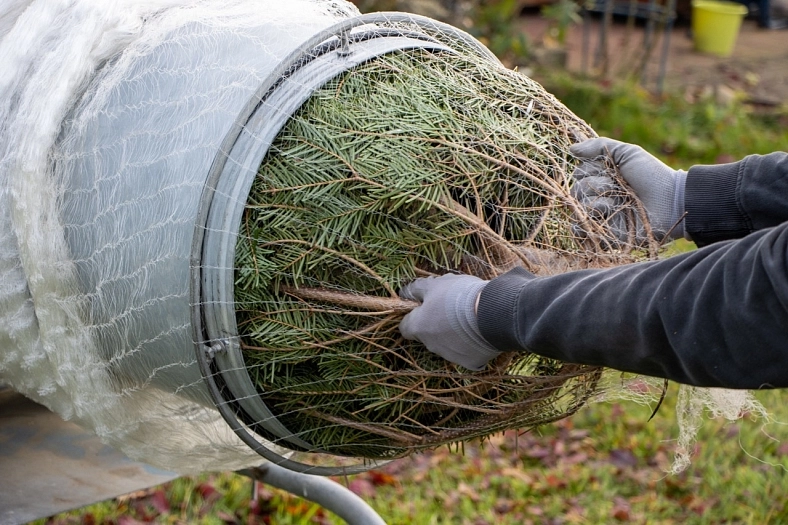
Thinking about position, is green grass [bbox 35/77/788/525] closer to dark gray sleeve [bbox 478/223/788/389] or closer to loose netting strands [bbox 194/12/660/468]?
loose netting strands [bbox 194/12/660/468]

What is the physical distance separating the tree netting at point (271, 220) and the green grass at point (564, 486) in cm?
128

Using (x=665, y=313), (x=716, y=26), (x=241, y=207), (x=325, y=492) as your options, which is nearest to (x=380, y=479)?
(x=325, y=492)

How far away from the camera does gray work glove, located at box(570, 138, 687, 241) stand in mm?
1522

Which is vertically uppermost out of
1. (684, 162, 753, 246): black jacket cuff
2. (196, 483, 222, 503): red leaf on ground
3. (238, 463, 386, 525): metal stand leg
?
(684, 162, 753, 246): black jacket cuff

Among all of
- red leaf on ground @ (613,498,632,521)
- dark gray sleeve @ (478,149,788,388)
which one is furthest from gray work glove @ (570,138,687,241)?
red leaf on ground @ (613,498,632,521)

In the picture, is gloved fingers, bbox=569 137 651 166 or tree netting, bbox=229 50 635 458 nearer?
tree netting, bbox=229 50 635 458

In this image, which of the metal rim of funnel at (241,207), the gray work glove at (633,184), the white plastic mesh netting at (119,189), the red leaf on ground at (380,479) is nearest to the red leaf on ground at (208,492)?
the red leaf on ground at (380,479)

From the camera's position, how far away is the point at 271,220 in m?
1.39

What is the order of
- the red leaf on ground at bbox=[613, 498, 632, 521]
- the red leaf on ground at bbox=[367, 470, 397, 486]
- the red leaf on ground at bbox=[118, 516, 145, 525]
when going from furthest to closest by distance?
the red leaf on ground at bbox=[367, 470, 397, 486] < the red leaf on ground at bbox=[613, 498, 632, 521] < the red leaf on ground at bbox=[118, 516, 145, 525]

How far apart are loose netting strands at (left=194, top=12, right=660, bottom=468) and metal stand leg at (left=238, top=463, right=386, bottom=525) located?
0.49 meters

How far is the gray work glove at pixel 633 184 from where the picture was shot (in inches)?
59.9

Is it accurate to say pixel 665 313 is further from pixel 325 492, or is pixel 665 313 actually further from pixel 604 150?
pixel 325 492

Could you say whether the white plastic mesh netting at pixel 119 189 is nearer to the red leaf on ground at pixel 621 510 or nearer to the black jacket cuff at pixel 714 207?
the black jacket cuff at pixel 714 207

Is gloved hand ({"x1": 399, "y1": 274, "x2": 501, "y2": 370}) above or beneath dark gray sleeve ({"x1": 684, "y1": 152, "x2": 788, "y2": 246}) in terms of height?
beneath
